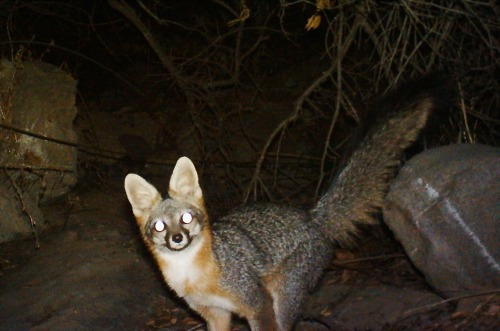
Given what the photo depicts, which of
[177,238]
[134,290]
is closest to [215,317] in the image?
[177,238]

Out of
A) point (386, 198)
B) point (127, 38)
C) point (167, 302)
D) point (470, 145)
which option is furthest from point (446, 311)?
point (127, 38)

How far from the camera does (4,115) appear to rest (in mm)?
7805

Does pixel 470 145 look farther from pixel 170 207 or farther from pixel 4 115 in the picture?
pixel 4 115

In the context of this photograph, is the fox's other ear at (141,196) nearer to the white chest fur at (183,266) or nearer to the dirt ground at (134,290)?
the white chest fur at (183,266)

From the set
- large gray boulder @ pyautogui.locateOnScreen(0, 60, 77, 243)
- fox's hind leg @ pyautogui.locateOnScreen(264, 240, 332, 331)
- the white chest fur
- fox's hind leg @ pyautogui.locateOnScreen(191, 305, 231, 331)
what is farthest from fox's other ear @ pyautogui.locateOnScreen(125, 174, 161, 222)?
large gray boulder @ pyautogui.locateOnScreen(0, 60, 77, 243)

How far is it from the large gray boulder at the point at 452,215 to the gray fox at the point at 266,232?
0.21m

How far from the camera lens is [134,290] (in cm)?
639

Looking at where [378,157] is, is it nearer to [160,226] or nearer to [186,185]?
[186,185]

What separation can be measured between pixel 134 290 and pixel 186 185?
2.00 m

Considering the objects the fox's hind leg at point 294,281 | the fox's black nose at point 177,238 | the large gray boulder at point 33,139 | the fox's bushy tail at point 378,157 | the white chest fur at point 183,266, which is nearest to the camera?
the fox's black nose at point 177,238

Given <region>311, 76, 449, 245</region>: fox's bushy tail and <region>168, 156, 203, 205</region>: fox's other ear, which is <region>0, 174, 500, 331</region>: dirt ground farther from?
<region>168, 156, 203, 205</region>: fox's other ear

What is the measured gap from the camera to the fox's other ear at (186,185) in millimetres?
4832

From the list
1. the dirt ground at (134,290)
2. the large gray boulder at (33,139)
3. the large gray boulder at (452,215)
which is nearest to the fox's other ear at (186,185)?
the dirt ground at (134,290)

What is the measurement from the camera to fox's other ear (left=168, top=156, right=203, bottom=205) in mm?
4832
